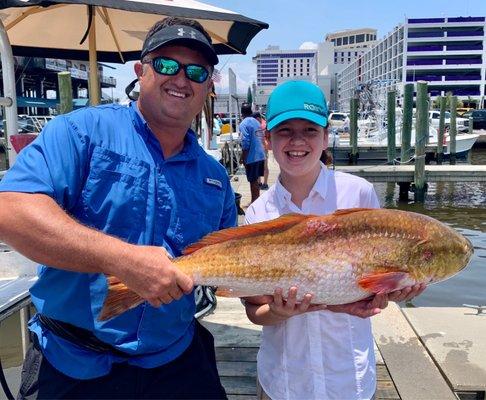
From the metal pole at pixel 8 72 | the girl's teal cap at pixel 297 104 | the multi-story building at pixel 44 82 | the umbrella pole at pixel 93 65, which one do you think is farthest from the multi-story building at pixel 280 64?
the girl's teal cap at pixel 297 104

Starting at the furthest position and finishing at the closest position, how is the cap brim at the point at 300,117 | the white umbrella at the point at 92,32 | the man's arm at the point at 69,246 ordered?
the white umbrella at the point at 92,32, the cap brim at the point at 300,117, the man's arm at the point at 69,246

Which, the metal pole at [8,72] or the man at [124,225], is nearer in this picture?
the man at [124,225]

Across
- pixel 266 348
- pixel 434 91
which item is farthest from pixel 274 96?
pixel 434 91

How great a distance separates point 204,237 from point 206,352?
0.70 metres

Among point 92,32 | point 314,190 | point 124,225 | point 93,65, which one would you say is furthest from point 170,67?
point 93,65

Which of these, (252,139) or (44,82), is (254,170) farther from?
(44,82)

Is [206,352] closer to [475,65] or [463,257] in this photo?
[463,257]

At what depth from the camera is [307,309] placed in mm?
2131

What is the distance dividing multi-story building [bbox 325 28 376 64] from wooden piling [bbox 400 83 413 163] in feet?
490

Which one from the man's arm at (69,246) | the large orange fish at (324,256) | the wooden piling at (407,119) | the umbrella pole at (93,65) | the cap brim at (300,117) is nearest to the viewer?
the man's arm at (69,246)

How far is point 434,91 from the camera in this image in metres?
95.0

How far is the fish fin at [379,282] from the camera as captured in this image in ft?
6.70

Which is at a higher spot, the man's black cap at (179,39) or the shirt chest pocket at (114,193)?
the man's black cap at (179,39)

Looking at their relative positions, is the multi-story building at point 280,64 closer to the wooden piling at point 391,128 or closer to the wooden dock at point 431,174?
the wooden piling at point 391,128
